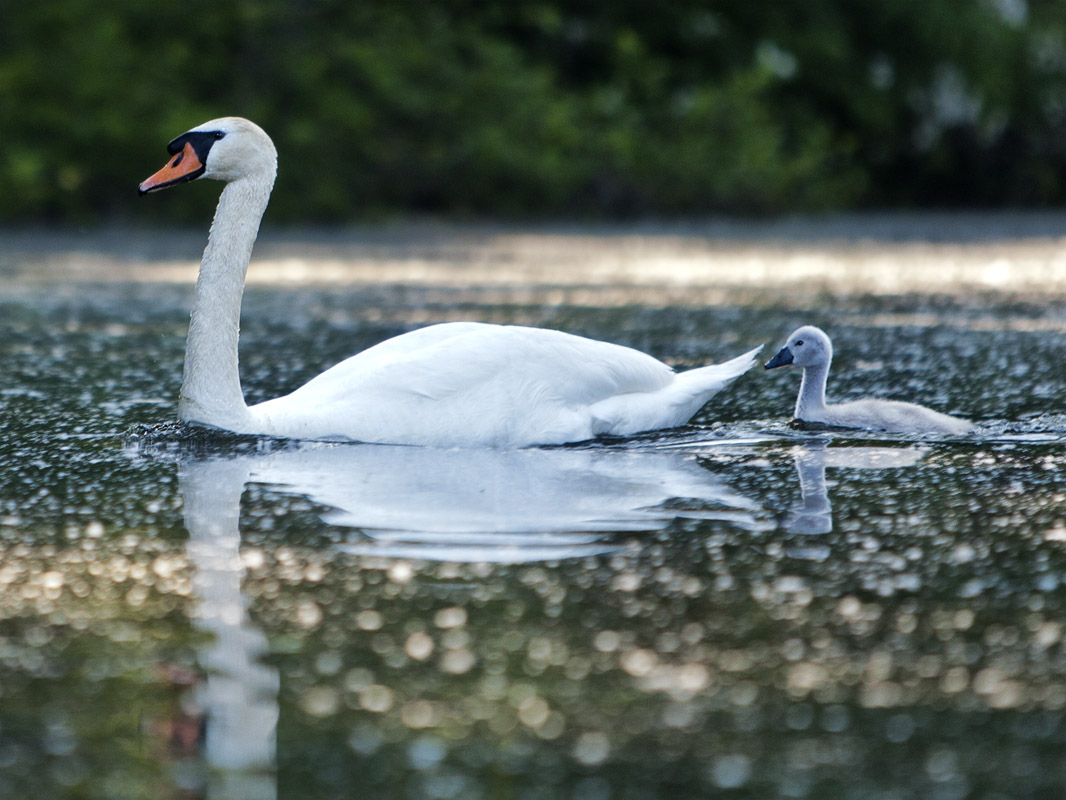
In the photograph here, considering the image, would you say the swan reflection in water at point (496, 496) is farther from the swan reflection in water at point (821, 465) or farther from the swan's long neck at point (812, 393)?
the swan's long neck at point (812, 393)

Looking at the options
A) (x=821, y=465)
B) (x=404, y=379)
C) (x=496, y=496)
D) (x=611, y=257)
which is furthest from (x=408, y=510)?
(x=611, y=257)

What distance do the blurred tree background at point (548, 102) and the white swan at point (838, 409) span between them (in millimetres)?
13671

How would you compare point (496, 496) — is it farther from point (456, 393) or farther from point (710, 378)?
point (710, 378)

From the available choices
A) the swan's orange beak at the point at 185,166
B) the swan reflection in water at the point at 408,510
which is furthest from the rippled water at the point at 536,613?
the swan's orange beak at the point at 185,166

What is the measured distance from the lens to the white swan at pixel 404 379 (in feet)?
16.9

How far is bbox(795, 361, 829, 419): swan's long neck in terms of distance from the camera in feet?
19.6

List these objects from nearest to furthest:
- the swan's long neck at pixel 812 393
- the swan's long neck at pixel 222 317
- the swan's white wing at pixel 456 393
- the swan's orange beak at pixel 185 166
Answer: the swan's white wing at pixel 456 393 → the swan's long neck at pixel 222 317 → the swan's orange beak at pixel 185 166 → the swan's long neck at pixel 812 393

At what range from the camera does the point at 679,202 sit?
22219 millimetres

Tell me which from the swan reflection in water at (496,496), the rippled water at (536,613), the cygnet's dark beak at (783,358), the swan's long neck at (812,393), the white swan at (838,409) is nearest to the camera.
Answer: the rippled water at (536,613)

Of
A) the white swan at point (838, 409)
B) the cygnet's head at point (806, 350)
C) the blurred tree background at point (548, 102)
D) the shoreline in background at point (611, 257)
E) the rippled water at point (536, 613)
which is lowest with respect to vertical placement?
the rippled water at point (536, 613)

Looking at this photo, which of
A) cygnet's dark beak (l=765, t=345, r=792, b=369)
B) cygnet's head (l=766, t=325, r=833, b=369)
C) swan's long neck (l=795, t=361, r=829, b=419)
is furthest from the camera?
cygnet's dark beak (l=765, t=345, r=792, b=369)

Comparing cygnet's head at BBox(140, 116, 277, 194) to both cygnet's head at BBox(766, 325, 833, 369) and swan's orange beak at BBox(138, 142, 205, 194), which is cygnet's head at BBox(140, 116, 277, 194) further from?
cygnet's head at BBox(766, 325, 833, 369)

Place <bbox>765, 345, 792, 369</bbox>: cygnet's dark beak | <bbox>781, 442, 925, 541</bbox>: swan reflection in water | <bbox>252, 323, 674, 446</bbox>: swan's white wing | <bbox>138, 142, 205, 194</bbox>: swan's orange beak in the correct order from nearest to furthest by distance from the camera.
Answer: <bbox>781, 442, 925, 541</bbox>: swan reflection in water
<bbox>252, 323, 674, 446</bbox>: swan's white wing
<bbox>138, 142, 205, 194</bbox>: swan's orange beak
<bbox>765, 345, 792, 369</bbox>: cygnet's dark beak

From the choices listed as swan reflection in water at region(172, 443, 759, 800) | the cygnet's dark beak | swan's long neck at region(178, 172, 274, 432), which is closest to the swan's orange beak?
swan's long neck at region(178, 172, 274, 432)
